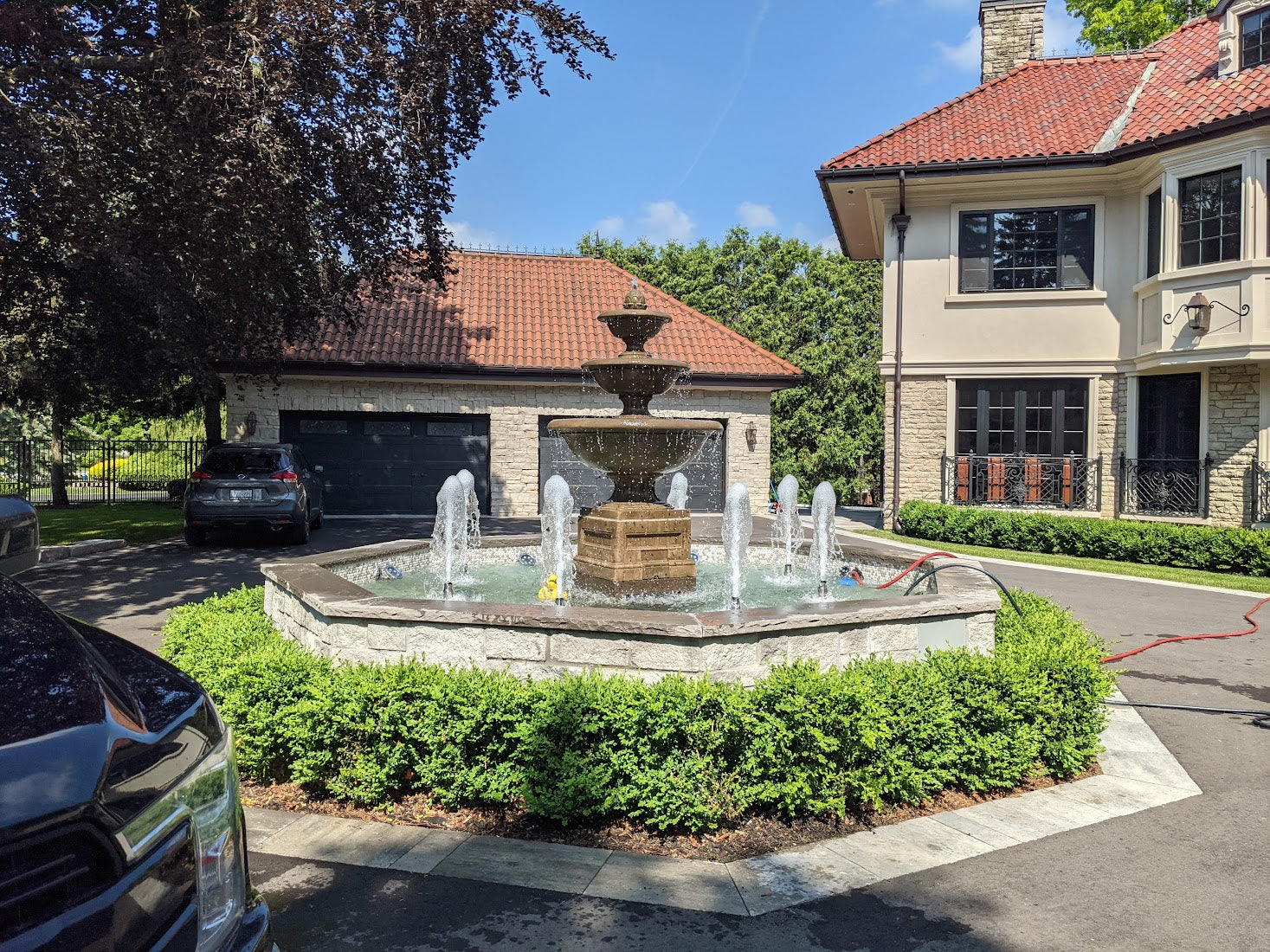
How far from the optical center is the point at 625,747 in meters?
4.34

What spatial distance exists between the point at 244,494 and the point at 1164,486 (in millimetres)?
16788

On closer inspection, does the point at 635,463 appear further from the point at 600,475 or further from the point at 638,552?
the point at 600,475

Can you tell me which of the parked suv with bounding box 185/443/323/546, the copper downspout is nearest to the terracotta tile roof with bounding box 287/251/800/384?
the copper downspout

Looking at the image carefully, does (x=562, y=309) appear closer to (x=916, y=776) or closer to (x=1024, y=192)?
(x=1024, y=192)

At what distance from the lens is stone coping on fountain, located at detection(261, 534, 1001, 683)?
492 cm

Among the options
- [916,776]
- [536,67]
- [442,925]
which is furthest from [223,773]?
[536,67]

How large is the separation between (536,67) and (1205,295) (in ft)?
39.6

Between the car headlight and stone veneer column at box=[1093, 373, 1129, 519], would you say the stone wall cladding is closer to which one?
stone veneer column at box=[1093, 373, 1129, 519]

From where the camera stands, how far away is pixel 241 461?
1510 cm

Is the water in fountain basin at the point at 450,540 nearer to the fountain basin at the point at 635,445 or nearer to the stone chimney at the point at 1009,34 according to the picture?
the fountain basin at the point at 635,445

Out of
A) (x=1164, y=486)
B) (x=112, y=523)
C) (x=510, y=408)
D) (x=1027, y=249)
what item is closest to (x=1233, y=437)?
(x=1164, y=486)

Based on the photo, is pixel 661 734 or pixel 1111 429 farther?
pixel 1111 429

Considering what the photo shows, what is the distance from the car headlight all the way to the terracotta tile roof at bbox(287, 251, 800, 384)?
1929 cm

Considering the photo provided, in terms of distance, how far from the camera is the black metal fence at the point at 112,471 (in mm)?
26688
